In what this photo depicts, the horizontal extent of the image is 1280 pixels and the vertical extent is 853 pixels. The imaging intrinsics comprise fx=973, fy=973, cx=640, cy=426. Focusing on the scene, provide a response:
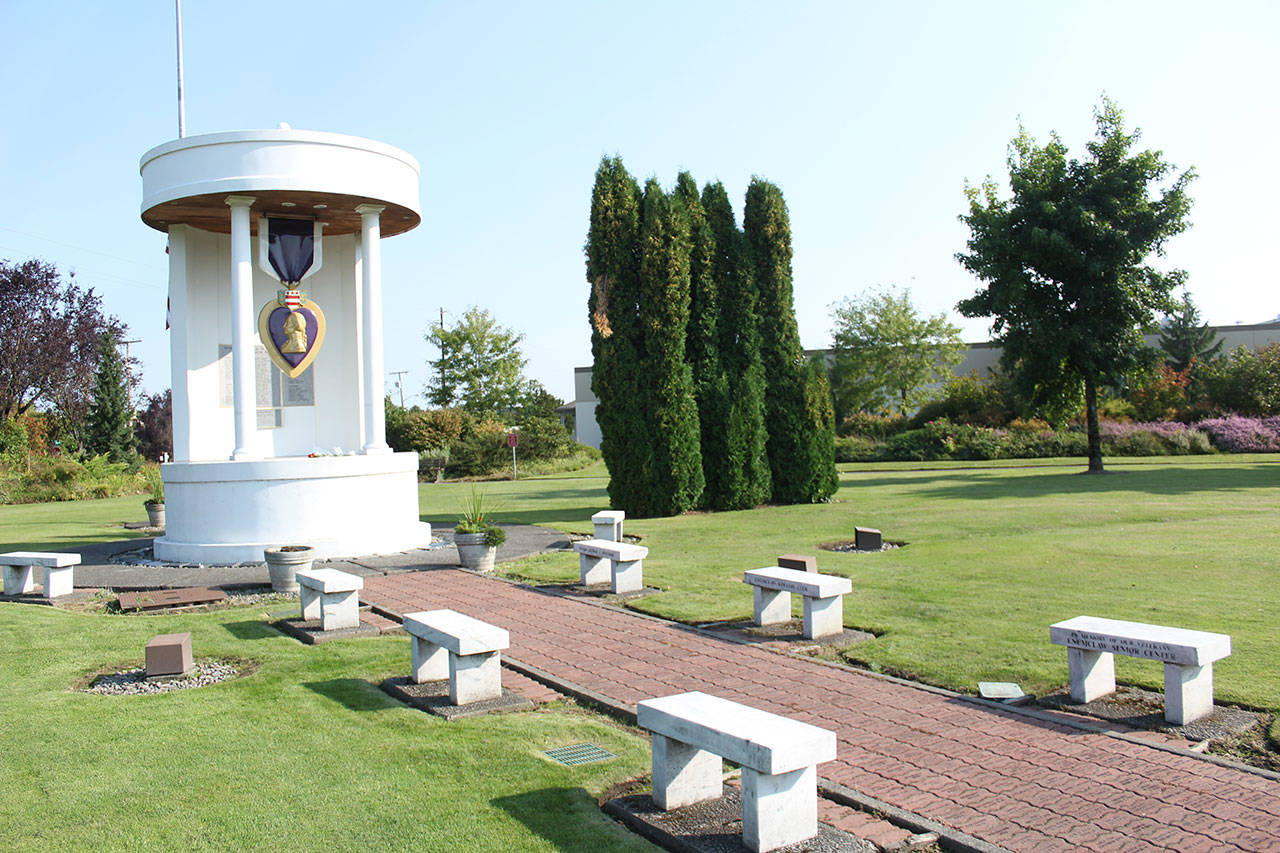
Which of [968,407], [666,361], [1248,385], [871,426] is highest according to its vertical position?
[666,361]

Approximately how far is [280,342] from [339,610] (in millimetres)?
7779

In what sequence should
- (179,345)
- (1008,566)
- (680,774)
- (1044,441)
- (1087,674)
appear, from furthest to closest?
(1044,441)
(179,345)
(1008,566)
(1087,674)
(680,774)

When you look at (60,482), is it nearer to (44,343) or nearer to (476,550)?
(44,343)

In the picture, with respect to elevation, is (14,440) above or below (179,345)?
below

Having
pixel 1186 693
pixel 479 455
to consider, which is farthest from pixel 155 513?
pixel 479 455

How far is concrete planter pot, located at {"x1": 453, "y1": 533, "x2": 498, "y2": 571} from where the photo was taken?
12352 millimetres

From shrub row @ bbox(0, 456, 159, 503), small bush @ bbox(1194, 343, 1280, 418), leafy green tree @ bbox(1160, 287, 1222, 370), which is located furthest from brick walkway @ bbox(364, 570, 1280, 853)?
leafy green tree @ bbox(1160, 287, 1222, 370)

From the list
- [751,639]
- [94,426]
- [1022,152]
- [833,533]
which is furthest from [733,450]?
[94,426]

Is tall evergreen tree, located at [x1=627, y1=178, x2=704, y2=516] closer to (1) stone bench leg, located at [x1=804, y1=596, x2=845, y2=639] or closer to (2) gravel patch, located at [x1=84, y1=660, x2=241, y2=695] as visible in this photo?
(1) stone bench leg, located at [x1=804, y1=596, x2=845, y2=639]

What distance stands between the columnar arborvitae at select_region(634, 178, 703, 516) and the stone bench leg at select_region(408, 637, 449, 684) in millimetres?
12129

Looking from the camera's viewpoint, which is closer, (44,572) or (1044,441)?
(44,572)

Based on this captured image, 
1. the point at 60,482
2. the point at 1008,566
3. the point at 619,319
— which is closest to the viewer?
the point at 1008,566

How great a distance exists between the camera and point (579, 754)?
17.6 feet

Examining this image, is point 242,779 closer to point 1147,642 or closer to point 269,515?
point 1147,642
